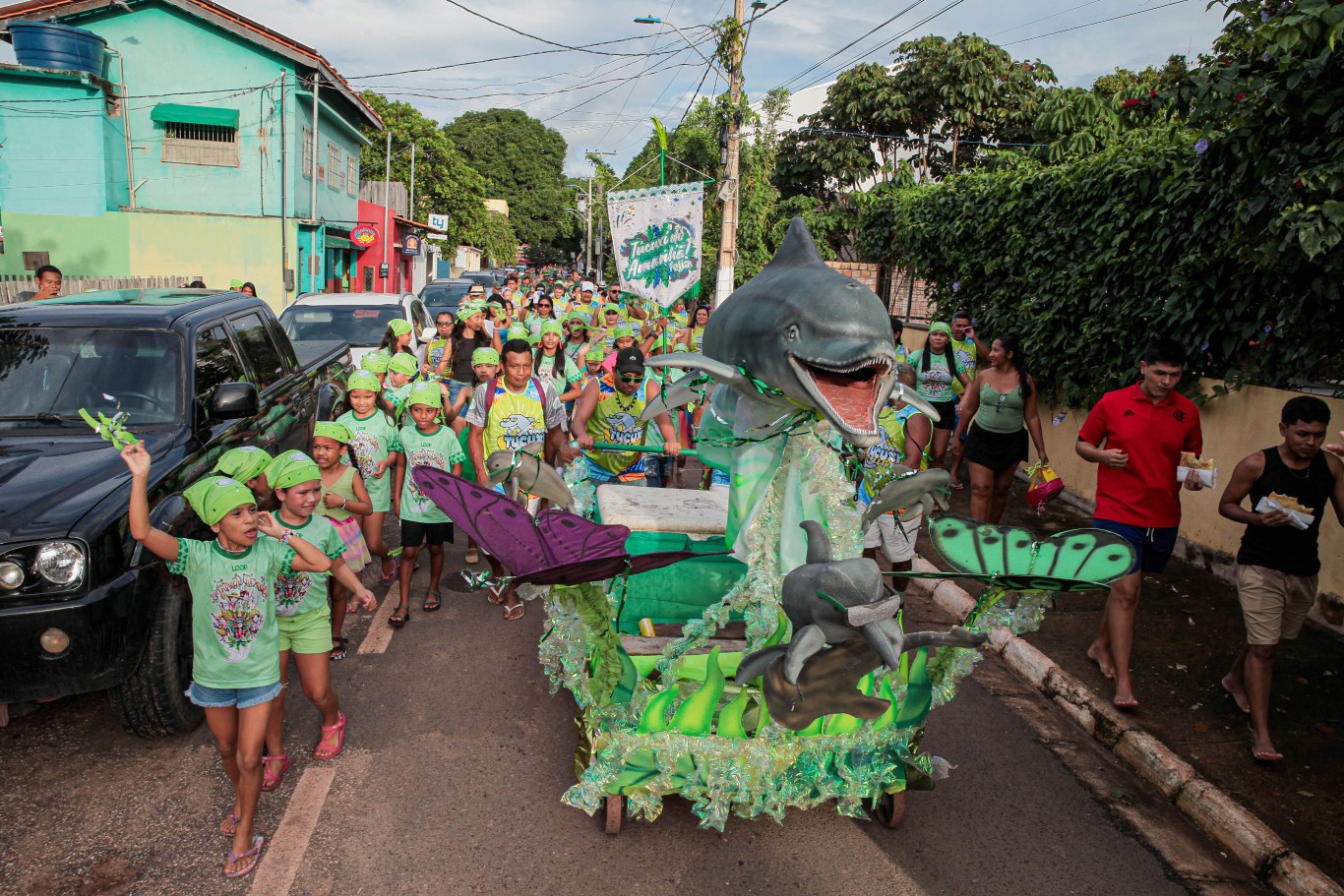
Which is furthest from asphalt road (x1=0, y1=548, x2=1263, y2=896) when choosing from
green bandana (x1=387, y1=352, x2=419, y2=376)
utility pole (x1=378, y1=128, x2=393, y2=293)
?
utility pole (x1=378, y1=128, x2=393, y2=293)

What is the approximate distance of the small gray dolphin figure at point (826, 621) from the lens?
Answer: 2717 millimetres

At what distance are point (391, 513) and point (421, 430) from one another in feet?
8.98

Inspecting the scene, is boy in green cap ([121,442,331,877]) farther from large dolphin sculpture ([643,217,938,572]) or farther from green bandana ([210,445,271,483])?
large dolphin sculpture ([643,217,938,572])

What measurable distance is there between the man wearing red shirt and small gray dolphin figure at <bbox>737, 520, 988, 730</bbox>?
2.73 metres

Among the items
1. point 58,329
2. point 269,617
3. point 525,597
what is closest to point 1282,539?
point 525,597

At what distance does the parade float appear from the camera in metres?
2.83

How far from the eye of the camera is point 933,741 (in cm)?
459

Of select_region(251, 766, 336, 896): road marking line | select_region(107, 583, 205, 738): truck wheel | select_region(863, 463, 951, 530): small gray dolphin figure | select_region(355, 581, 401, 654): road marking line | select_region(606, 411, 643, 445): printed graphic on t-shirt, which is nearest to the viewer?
select_region(251, 766, 336, 896): road marking line

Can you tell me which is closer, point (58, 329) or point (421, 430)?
point (58, 329)

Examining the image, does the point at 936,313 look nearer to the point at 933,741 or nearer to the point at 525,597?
the point at 933,741

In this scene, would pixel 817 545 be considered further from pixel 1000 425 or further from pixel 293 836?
pixel 1000 425

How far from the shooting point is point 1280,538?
178 inches

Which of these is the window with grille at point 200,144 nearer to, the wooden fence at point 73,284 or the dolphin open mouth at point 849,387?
the wooden fence at point 73,284

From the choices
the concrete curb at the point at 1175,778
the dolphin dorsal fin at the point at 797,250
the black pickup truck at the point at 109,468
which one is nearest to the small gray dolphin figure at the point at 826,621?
the dolphin dorsal fin at the point at 797,250
